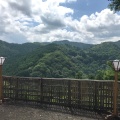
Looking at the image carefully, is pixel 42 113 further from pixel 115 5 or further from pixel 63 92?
pixel 115 5

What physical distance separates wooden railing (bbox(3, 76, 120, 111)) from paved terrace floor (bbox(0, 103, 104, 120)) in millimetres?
435

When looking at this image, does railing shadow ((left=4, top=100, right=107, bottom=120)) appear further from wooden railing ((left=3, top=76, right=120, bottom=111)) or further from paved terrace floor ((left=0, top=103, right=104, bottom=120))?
wooden railing ((left=3, top=76, right=120, bottom=111))

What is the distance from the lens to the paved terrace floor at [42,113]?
8602 mm

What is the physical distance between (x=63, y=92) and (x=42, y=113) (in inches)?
66.8

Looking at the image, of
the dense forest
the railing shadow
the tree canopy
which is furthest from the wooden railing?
the dense forest

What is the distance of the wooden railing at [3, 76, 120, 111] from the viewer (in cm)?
973

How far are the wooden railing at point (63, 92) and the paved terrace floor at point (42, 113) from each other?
1.43 ft

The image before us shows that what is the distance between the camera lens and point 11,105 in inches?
408

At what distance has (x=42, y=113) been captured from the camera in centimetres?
921

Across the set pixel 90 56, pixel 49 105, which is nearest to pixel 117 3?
pixel 49 105

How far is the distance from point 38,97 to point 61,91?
3.87 ft

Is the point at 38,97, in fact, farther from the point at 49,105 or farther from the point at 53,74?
the point at 53,74

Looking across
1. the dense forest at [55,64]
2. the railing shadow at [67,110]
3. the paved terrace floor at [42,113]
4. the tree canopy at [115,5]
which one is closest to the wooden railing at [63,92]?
the railing shadow at [67,110]

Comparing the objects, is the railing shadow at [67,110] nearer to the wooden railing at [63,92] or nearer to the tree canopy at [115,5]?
the wooden railing at [63,92]
